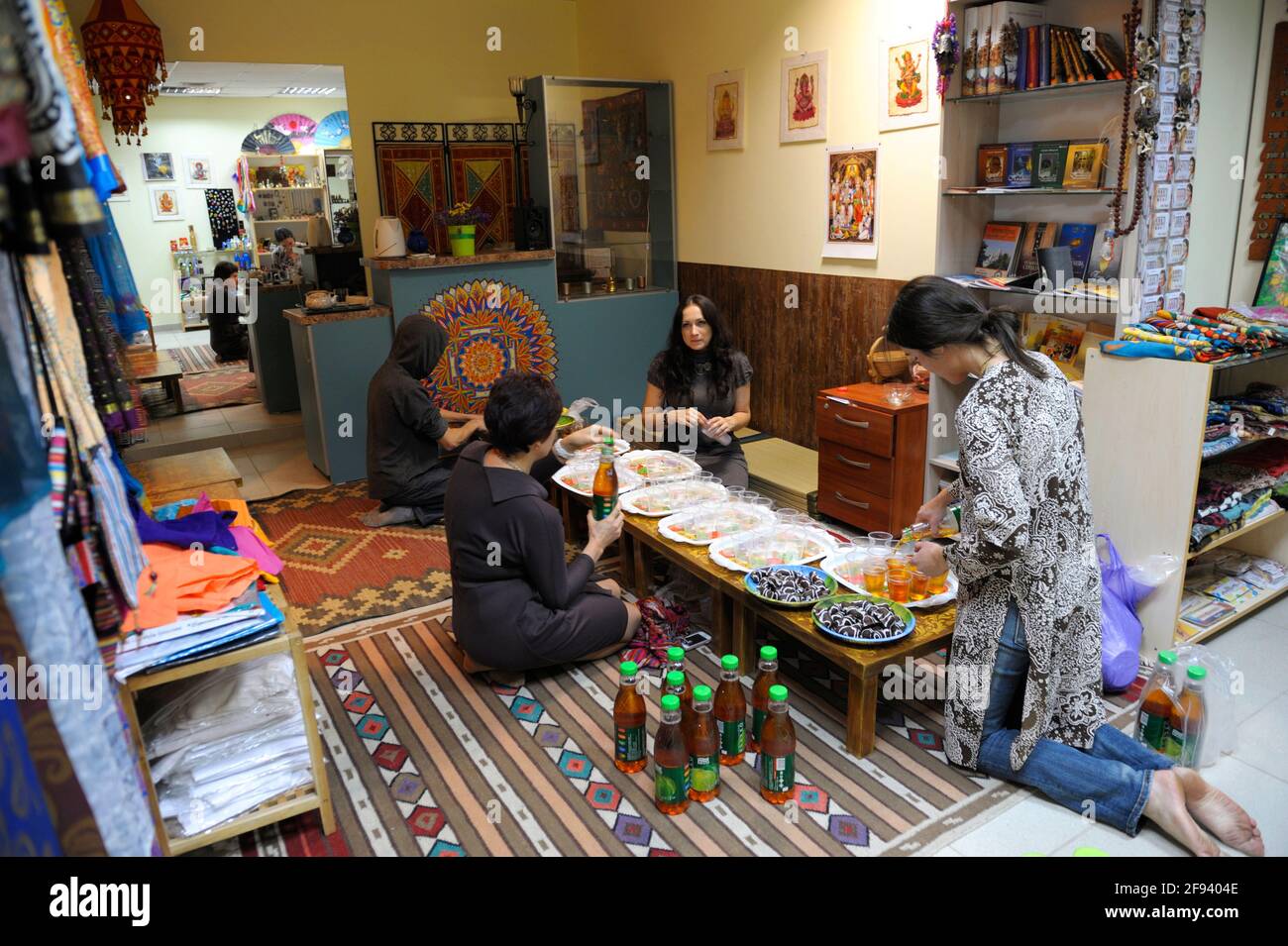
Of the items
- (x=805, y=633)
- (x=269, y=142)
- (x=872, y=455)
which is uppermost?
(x=269, y=142)

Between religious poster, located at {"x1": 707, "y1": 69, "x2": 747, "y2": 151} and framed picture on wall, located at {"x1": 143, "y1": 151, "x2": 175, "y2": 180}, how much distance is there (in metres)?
8.34

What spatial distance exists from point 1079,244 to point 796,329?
1.89 meters

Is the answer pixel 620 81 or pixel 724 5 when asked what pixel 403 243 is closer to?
pixel 620 81

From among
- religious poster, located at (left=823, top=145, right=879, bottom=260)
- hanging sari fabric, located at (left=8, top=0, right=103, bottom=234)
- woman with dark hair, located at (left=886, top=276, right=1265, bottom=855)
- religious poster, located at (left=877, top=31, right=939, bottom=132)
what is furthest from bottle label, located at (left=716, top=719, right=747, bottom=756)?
religious poster, located at (left=877, top=31, right=939, bottom=132)

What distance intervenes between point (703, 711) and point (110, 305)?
5.96 ft

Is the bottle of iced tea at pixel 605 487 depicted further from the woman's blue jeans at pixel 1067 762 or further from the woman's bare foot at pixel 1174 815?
the woman's bare foot at pixel 1174 815

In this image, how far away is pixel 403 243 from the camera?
552cm

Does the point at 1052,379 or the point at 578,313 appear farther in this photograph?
→ the point at 578,313

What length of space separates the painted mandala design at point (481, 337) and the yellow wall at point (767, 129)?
1.33 m

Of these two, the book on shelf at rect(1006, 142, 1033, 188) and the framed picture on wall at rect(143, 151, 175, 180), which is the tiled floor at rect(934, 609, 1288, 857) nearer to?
the book on shelf at rect(1006, 142, 1033, 188)

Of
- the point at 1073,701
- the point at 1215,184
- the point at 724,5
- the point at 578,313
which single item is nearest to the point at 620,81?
the point at 724,5

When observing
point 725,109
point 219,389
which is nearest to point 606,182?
point 725,109

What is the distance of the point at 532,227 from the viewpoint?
19.3 ft

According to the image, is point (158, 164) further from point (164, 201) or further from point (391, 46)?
point (391, 46)
